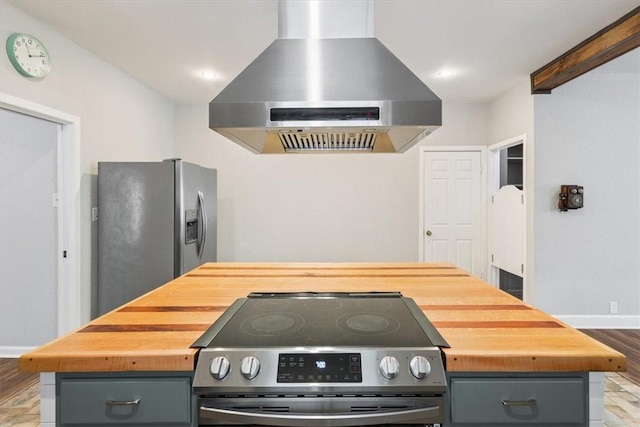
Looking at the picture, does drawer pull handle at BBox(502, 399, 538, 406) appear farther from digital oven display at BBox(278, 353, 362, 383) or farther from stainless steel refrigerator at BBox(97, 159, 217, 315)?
stainless steel refrigerator at BBox(97, 159, 217, 315)

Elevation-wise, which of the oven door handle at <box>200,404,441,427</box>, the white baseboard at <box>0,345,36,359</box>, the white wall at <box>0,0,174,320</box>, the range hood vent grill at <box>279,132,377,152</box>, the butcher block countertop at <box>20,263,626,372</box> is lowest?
the white baseboard at <box>0,345,36,359</box>

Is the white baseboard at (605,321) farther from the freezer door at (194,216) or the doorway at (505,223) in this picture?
the freezer door at (194,216)

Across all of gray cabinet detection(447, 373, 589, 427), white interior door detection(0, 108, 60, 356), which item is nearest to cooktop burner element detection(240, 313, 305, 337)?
gray cabinet detection(447, 373, 589, 427)

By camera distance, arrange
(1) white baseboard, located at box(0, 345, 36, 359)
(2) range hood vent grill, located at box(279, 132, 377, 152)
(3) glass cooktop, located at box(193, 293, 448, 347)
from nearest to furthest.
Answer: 1. (3) glass cooktop, located at box(193, 293, 448, 347)
2. (2) range hood vent grill, located at box(279, 132, 377, 152)
3. (1) white baseboard, located at box(0, 345, 36, 359)

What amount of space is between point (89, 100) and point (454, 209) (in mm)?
4097

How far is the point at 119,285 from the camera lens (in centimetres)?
322

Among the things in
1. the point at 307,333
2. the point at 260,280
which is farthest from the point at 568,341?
the point at 260,280

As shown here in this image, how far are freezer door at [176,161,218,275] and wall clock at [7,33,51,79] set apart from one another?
110cm

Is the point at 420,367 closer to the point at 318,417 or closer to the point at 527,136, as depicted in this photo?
the point at 318,417

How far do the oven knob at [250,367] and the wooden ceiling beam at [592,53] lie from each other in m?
3.04

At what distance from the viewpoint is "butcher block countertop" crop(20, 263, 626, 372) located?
1043 millimetres

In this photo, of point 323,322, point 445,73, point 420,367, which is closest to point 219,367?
point 323,322

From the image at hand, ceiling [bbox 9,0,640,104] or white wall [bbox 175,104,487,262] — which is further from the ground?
ceiling [bbox 9,0,640,104]

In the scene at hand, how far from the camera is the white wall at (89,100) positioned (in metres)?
2.54
